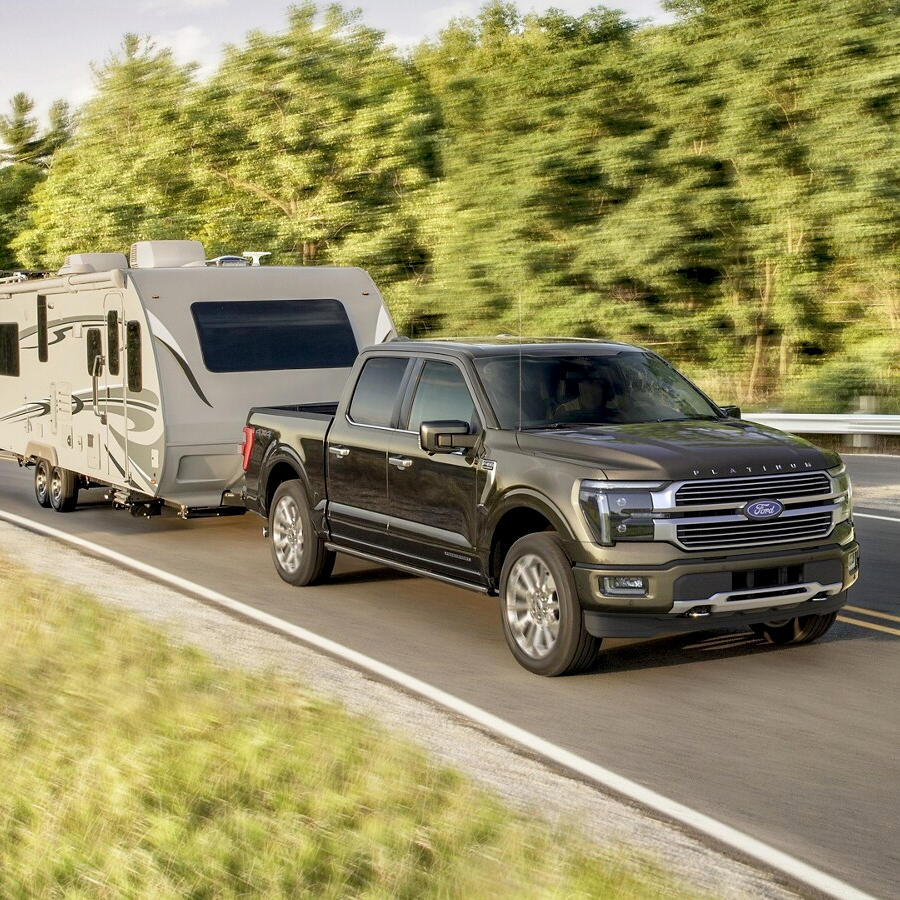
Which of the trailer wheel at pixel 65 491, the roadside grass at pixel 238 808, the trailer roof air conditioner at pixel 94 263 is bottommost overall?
the roadside grass at pixel 238 808

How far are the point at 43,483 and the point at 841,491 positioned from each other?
437 inches

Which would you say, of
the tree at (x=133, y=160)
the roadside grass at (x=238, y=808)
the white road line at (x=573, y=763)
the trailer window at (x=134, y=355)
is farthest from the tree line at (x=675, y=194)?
the roadside grass at (x=238, y=808)

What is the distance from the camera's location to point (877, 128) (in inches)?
939

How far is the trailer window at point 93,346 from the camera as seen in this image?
14887 mm

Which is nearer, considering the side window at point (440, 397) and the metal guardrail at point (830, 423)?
the side window at point (440, 397)

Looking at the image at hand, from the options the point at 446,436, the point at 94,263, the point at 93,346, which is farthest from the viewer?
the point at 94,263

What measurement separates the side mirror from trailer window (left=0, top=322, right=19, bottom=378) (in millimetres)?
10071

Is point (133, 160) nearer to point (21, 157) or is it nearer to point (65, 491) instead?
point (65, 491)

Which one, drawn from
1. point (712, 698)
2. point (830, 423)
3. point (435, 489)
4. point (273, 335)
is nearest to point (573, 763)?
point (712, 698)

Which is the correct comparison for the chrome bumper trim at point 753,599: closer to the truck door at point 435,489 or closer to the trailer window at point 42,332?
the truck door at point 435,489

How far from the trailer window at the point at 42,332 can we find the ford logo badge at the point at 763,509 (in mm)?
10577

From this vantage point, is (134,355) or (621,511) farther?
(134,355)

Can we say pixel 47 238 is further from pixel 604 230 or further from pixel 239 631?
pixel 239 631

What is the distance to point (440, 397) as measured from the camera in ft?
32.0
